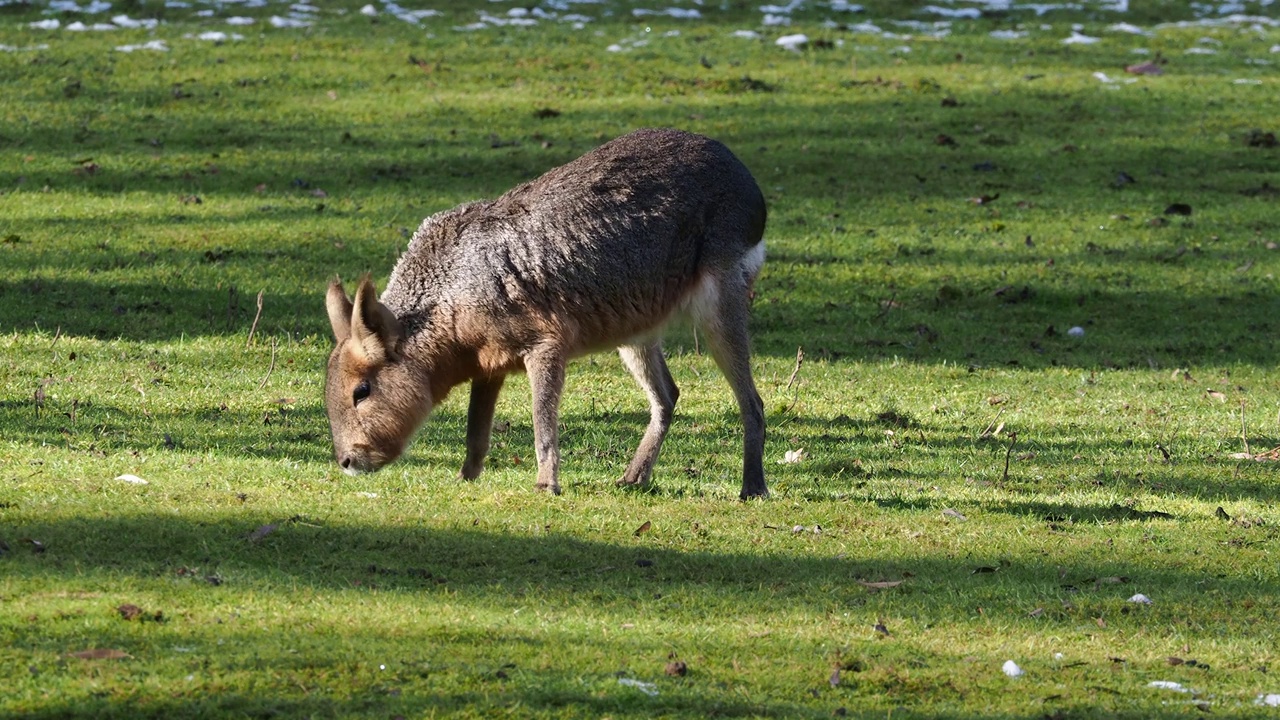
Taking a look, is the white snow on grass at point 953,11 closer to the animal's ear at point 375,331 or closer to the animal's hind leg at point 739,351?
the animal's hind leg at point 739,351

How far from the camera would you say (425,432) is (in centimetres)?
1131

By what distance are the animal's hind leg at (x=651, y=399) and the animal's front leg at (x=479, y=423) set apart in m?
0.90

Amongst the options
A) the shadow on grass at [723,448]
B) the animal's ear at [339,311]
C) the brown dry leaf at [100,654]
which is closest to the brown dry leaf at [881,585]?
the shadow on grass at [723,448]

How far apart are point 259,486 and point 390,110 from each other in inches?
527

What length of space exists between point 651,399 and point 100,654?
4903 mm

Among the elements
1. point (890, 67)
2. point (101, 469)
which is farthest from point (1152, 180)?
point (101, 469)

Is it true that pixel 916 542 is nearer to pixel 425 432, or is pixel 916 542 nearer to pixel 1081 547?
pixel 1081 547

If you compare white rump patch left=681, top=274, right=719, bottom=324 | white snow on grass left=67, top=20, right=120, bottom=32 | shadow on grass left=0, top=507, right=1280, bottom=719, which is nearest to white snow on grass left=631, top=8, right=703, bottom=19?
white snow on grass left=67, top=20, right=120, bottom=32

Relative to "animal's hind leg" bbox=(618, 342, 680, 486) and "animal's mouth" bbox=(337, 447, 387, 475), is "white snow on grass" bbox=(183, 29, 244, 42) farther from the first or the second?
"animal's mouth" bbox=(337, 447, 387, 475)

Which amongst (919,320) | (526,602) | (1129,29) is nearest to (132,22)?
(919,320)

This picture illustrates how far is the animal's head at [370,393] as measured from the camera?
902 cm

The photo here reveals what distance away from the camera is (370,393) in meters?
9.08

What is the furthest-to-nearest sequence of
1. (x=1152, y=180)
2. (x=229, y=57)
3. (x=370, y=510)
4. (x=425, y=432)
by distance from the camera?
(x=229, y=57), (x=1152, y=180), (x=425, y=432), (x=370, y=510)

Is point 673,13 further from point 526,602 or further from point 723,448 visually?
point 526,602
